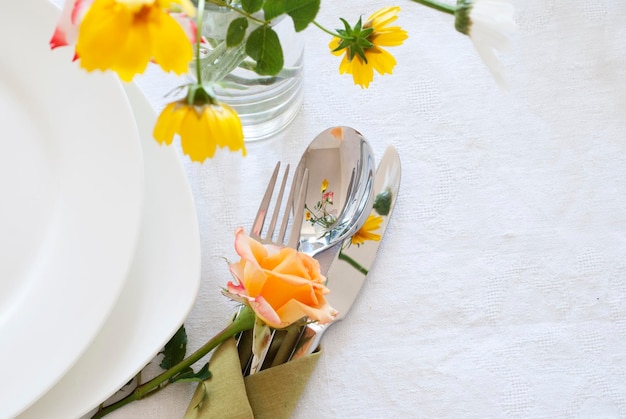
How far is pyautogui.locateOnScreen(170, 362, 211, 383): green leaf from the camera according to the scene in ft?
1.90

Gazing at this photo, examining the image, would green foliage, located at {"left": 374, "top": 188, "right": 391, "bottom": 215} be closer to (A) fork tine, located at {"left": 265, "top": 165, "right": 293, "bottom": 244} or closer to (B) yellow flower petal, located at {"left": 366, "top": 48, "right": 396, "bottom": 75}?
(A) fork tine, located at {"left": 265, "top": 165, "right": 293, "bottom": 244}

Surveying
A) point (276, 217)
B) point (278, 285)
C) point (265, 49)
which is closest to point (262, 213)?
point (276, 217)

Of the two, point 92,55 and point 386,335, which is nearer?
point 92,55

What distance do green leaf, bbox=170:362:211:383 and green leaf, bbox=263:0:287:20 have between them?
11.7 inches

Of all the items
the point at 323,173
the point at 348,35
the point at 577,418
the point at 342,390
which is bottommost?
the point at 577,418

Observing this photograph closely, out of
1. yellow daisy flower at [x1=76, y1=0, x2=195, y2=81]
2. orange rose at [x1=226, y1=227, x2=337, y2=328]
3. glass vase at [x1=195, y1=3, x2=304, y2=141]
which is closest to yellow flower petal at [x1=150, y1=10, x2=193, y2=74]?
yellow daisy flower at [x1=76, y1=0, x2=195, y2=81]

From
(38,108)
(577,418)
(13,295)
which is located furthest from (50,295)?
(577,418)

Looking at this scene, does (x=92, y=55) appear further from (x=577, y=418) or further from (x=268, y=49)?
(x=577, y=418)

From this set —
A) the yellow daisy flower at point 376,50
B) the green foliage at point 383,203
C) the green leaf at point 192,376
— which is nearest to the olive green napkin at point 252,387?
the green leaf at point 192,376

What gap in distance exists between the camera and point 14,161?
596mm

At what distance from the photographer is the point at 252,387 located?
0.58 meters

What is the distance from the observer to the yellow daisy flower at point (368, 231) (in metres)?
0.63

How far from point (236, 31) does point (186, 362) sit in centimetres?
29

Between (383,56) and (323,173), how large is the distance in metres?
0.20
